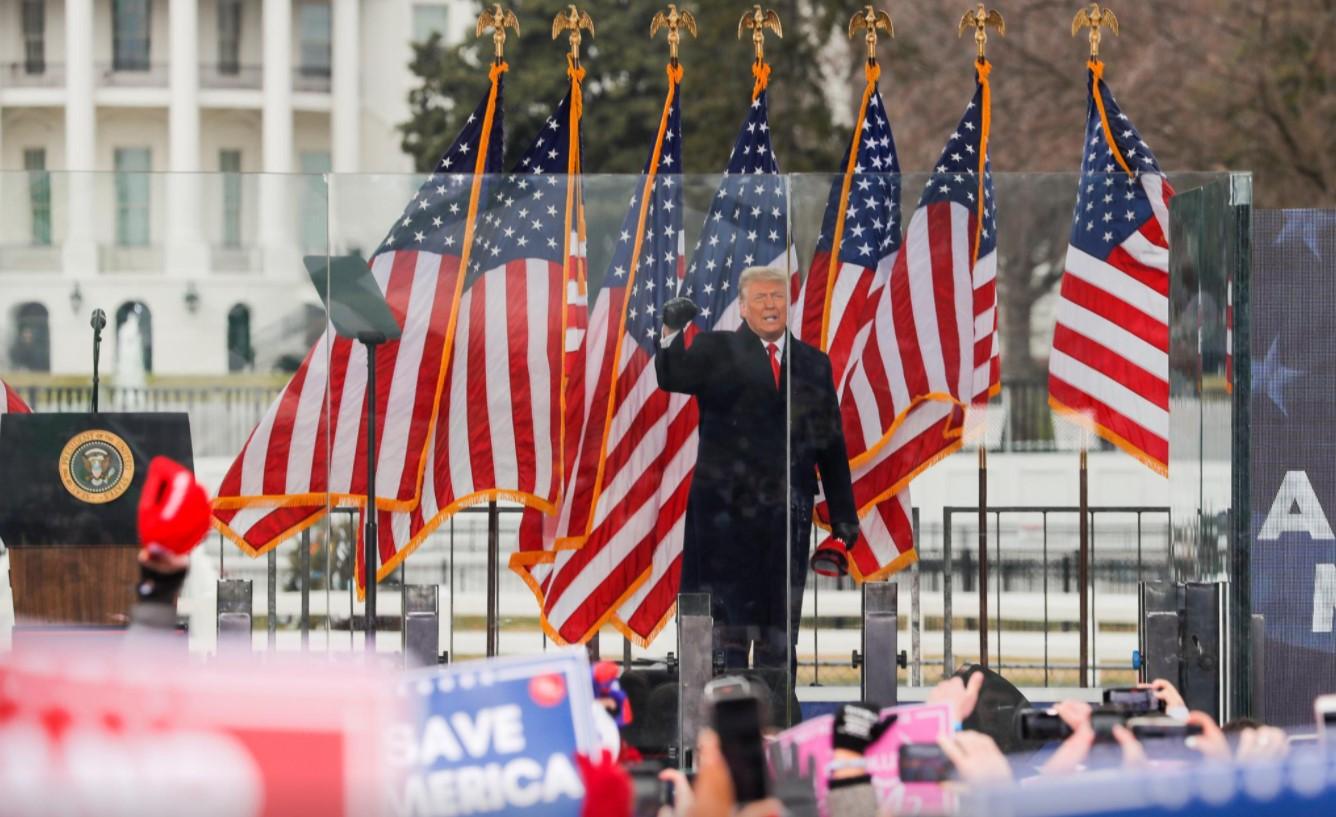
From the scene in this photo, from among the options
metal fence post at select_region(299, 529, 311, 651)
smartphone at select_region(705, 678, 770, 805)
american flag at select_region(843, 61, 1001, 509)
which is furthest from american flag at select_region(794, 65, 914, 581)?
smartphone at select_region(705, 678, 770, 805)

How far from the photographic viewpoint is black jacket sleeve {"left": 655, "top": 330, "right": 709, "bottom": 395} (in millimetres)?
10656

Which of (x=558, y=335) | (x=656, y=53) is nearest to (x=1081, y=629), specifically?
(x=558, y=335)

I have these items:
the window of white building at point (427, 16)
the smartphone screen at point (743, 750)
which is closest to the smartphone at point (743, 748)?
the smartphone screen at point (743, 750)

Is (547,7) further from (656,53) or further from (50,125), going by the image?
(50,125)

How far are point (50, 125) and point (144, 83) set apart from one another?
10.2 feet

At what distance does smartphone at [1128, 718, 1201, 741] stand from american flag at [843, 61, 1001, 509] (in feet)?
11.6

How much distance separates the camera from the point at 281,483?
417 inches

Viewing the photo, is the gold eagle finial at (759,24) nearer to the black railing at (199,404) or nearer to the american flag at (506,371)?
the american flag at (506,371)

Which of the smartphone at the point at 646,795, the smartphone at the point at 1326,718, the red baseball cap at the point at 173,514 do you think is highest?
the red baseball cap at the point at 173,514

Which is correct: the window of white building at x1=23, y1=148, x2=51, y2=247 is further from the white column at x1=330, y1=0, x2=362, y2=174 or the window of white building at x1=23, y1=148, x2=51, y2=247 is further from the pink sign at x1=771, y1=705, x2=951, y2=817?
the white column at x1=330, y1=0, x2=362, y2=174

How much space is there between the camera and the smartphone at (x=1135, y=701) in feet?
26.5

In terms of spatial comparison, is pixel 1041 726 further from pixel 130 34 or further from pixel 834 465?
pixel 130 34

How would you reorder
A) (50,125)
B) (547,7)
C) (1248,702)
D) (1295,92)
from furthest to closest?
(50,125)
(547,7)
(1295,92)
(1248,702)

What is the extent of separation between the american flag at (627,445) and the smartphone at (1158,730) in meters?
3.78
